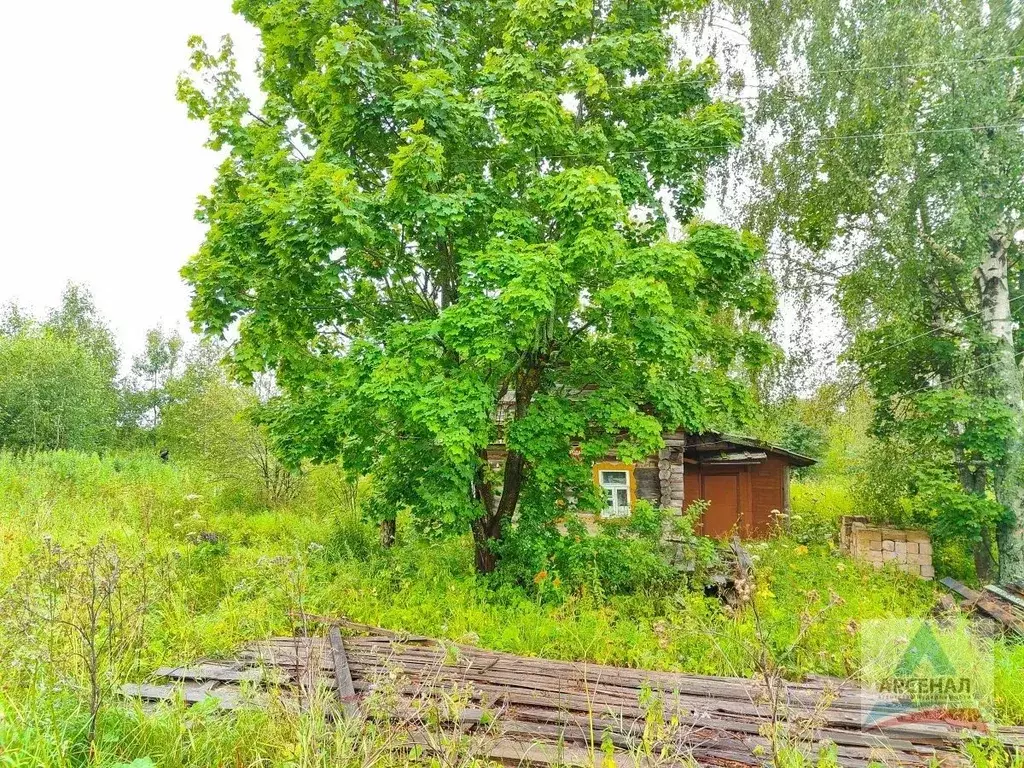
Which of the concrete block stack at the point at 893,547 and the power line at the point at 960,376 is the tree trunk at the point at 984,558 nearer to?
the concrete block stack at the point at 893,547

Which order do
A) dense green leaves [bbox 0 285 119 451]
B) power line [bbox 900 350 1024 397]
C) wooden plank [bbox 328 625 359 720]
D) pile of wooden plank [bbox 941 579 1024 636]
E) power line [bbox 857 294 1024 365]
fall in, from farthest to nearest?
dense green leaves [bbox 0 285 119 451] → power line [bbox 857 294 1024 365] → power line [bbox 900 350 1024 397] → pile of wooden plank [bbox 941 579 1024 636] → wooden plank [bbox 328 625 359 720]

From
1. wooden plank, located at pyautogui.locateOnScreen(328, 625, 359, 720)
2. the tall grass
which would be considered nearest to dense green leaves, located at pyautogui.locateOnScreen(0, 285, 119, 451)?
the tall grass

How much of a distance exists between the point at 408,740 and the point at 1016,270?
1067 cm

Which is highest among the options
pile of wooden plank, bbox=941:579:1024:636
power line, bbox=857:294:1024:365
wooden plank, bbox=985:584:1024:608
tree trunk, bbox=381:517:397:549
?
power line, bbox=857:294:1024:365

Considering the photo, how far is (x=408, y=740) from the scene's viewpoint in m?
3.22

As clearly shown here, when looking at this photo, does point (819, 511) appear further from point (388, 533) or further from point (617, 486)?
point (388, 533)

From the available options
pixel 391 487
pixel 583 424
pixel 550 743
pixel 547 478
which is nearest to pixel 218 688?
pixel 550 743

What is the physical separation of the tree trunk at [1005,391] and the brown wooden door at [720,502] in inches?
241

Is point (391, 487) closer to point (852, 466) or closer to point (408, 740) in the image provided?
point (408, 740)

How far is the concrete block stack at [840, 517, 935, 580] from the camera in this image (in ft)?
30.7

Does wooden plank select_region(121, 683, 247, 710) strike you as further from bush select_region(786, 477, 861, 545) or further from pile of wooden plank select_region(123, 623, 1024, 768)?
bush select_region(786, 477, 861, 545)

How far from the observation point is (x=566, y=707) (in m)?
3.86

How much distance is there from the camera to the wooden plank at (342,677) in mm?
3621

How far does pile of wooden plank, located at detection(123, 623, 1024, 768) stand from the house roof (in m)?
9.00
